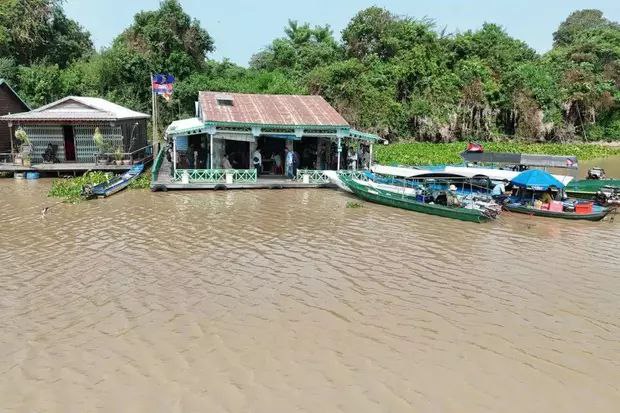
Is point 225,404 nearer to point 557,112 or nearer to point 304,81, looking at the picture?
point 304,81

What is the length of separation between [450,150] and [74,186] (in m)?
22.5

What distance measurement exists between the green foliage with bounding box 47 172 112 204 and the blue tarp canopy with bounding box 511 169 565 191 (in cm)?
1487

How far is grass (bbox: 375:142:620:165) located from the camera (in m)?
27.4

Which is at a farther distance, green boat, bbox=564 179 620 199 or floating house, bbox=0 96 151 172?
floating house, bbox=0 96 151 172

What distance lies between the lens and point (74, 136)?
22953mm

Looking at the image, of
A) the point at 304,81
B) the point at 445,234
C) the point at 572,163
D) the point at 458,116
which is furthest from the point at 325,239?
the point at 458,116

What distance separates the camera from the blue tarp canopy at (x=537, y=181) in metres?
15.5

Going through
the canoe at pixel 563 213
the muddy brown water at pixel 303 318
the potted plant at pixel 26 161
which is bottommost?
the muddy brown water at pixel 303 318

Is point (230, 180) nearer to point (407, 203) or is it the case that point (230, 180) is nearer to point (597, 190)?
point (407, 203)

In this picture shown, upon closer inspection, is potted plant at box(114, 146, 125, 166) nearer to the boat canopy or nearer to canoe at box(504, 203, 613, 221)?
the boat canopy

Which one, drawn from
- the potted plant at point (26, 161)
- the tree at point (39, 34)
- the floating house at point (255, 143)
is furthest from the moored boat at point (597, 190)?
the tree at point (39, 34)

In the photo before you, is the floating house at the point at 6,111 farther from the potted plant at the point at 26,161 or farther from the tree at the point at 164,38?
the tree at the point at 164,38

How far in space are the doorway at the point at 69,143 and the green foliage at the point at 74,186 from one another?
2782 mm

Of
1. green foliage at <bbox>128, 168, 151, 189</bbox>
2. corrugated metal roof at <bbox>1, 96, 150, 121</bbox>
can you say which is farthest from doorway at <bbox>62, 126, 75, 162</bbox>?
green foliage at <bbox>128, 168, 151, 189</bbox>
